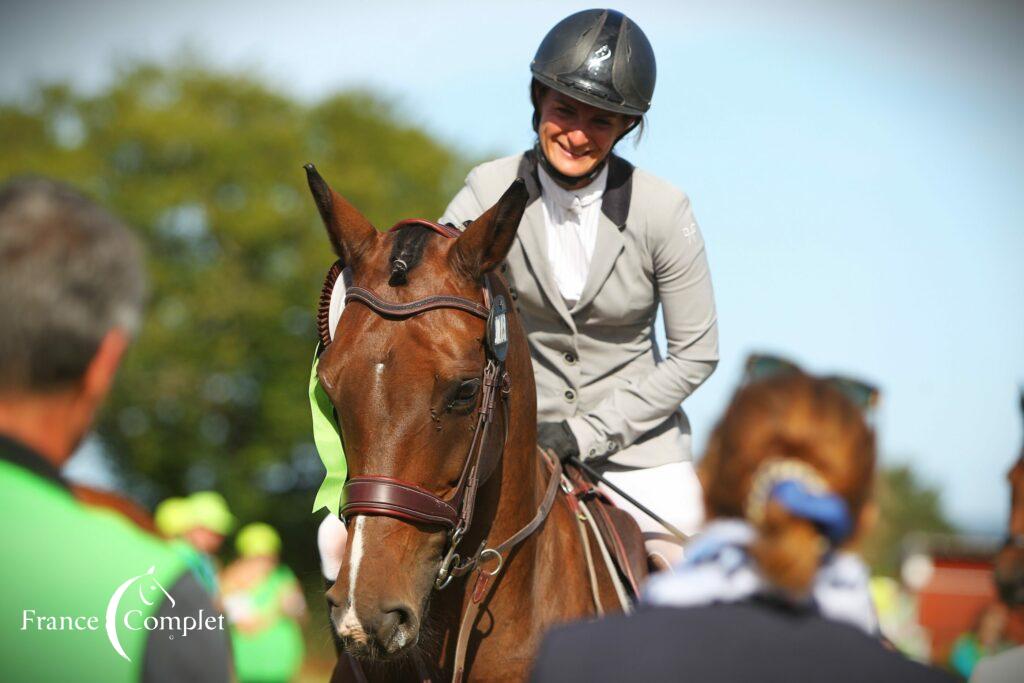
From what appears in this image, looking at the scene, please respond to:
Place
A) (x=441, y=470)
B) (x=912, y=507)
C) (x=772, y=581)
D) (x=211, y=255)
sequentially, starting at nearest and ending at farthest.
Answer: (x=772, y=581) < (x=441, y=470) < (x=211, y=255) < (x=912, y=507)

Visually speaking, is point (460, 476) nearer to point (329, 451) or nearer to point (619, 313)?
point (329, 451)

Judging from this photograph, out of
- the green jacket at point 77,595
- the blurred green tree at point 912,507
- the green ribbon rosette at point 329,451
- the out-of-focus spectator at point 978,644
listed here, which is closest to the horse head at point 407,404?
the green ribbon rosette at point 329,451

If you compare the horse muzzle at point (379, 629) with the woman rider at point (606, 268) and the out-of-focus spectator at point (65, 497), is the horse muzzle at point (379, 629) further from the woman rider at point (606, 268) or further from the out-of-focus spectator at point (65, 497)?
the woman rider at point (606, 268)

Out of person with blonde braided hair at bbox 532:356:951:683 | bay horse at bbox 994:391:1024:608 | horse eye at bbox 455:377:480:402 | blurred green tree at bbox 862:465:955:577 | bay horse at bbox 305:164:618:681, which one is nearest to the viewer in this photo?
person with blonde braided hair at bbox 532:356:951:683

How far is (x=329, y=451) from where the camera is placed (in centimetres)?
420

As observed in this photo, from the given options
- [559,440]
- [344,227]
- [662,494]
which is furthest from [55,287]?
[662,494]

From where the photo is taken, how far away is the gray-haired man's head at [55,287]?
6.33ft

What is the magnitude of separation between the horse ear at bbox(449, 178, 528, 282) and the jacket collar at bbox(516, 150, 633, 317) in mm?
887

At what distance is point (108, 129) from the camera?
38156mm

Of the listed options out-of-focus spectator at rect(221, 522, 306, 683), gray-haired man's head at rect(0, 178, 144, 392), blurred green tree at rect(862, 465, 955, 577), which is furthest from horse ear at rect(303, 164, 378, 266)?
blurred green tree at rect(862, 465, 955, 577)

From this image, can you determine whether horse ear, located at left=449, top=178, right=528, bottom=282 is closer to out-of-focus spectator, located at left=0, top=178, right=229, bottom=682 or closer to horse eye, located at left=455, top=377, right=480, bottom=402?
horse eye, located at left=455, top=377, right=480, bottom=402

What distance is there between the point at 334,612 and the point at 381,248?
4.41ft

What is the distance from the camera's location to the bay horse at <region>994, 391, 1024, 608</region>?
13.3ft

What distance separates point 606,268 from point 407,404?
1.65 meters
